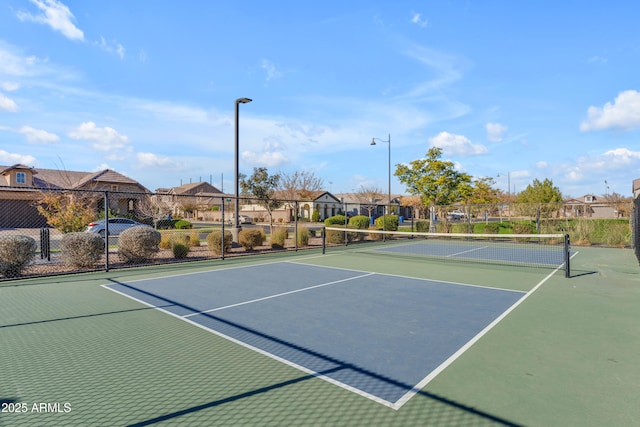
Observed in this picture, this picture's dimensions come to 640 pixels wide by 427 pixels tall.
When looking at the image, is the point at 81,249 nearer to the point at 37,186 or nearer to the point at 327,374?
the point at 327,374

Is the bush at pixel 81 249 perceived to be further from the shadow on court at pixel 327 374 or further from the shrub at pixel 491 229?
the shrub at pixel 491 229

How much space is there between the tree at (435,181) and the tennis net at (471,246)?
4.87m

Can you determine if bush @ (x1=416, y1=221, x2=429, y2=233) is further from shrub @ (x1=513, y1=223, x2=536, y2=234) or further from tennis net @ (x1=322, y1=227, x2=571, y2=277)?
shrub @ (x1=513, y1=223, x2=536, y2=234)

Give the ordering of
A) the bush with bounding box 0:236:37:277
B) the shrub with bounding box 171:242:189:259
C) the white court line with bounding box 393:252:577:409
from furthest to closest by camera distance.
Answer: the shrub with bounding box 171:242:189:259 → the bush with bounding box 0:236:37:277 → the white court line with bounding box 393:252:577:409

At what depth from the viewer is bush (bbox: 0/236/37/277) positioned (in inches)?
408

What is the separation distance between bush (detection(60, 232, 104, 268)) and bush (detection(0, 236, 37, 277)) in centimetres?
93

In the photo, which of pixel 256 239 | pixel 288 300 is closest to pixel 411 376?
pixel 288 300

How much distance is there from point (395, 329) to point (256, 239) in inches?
488

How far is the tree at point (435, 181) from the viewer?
28656 mm

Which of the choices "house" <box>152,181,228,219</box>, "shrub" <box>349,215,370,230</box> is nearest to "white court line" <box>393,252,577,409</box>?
"shrub" <box>349,215,370,230</box>

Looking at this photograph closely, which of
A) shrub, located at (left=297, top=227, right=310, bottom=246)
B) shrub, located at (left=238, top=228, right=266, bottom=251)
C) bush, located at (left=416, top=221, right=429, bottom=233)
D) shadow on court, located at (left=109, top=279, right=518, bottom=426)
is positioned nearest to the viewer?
shadow on court, located at (left=109, top=279, right=518, bottom=426)

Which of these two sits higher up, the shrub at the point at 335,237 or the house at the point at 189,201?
the house at the point at 189,201

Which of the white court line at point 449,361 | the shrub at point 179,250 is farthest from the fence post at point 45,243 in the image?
the white court line at point 449,361

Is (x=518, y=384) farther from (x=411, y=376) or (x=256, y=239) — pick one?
(x=256, y=239)
